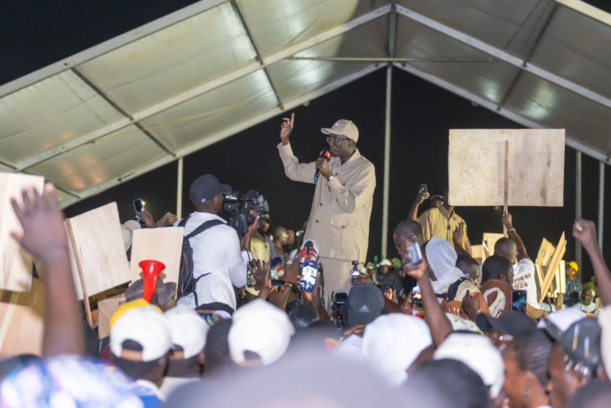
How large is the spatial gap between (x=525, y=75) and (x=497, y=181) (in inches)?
212

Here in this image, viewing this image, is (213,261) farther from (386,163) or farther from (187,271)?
(386,163)

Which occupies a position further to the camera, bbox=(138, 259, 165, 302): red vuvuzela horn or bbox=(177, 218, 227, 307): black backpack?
bbox=(177, 218, 227, 307): black backpack

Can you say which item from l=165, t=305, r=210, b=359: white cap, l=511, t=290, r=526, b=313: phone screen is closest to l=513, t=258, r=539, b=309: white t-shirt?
l=511, t=290, r=526, b=313: phone screen

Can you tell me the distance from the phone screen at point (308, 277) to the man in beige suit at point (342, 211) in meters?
1.18

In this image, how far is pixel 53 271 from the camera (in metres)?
2.48

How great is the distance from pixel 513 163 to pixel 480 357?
4393 millimetres

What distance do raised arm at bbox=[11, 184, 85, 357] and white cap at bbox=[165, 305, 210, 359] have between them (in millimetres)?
730

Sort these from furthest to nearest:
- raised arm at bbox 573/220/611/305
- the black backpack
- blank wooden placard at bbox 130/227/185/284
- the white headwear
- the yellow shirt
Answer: the yellow shirt
the white headwear
the black backpack
blank wooden placard at bbox 130/227/185/284
raised arm at bbox 573/220/611/305

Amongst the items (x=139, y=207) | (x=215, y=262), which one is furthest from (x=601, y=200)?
(x=215, y=262)

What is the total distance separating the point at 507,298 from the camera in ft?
18.5

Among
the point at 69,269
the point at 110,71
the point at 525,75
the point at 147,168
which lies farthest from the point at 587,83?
the point at 69,269

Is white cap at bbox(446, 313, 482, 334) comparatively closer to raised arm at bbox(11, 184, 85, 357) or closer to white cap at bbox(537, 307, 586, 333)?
white cap at bbox(537, 307, 586, 333)

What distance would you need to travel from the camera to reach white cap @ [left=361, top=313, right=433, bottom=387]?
296cm

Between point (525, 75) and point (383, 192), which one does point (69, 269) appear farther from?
point (383, 192)
